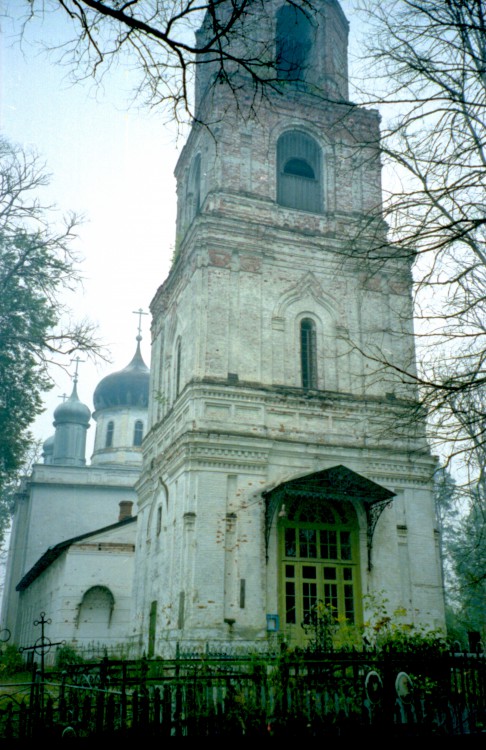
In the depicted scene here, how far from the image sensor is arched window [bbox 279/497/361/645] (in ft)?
53.1

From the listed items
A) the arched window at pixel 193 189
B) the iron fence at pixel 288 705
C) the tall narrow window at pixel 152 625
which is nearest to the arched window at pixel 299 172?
the arched window at pixel 193 189

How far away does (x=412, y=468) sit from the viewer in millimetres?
18359

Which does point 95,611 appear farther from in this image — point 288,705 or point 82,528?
point 288,705

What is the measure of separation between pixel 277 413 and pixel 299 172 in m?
7.95

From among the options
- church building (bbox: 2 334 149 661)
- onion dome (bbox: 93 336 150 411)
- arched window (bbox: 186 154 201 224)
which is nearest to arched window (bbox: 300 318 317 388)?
arched window (bbox: 186 154 201 224)

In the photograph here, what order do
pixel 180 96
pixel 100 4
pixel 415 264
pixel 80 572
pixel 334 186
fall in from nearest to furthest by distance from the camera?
1. pixel 100 4
2. pixel 180 96
3. pixel 415 264
4. pixel 334 186
5. pixel 80 572

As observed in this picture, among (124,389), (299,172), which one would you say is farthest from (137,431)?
(299,172)

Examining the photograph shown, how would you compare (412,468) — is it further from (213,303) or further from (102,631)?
(102,631)

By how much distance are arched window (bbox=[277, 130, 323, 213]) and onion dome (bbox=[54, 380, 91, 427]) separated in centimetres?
2975

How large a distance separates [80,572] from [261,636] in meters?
12.8

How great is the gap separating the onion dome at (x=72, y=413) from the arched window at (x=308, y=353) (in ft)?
100

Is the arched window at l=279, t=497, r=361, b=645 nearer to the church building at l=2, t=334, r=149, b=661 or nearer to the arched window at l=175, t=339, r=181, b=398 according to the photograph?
the arched window at l=175, t=339, r=181, b=398

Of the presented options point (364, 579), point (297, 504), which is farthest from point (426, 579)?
point (297, 504)

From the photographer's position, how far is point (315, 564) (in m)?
16.8
